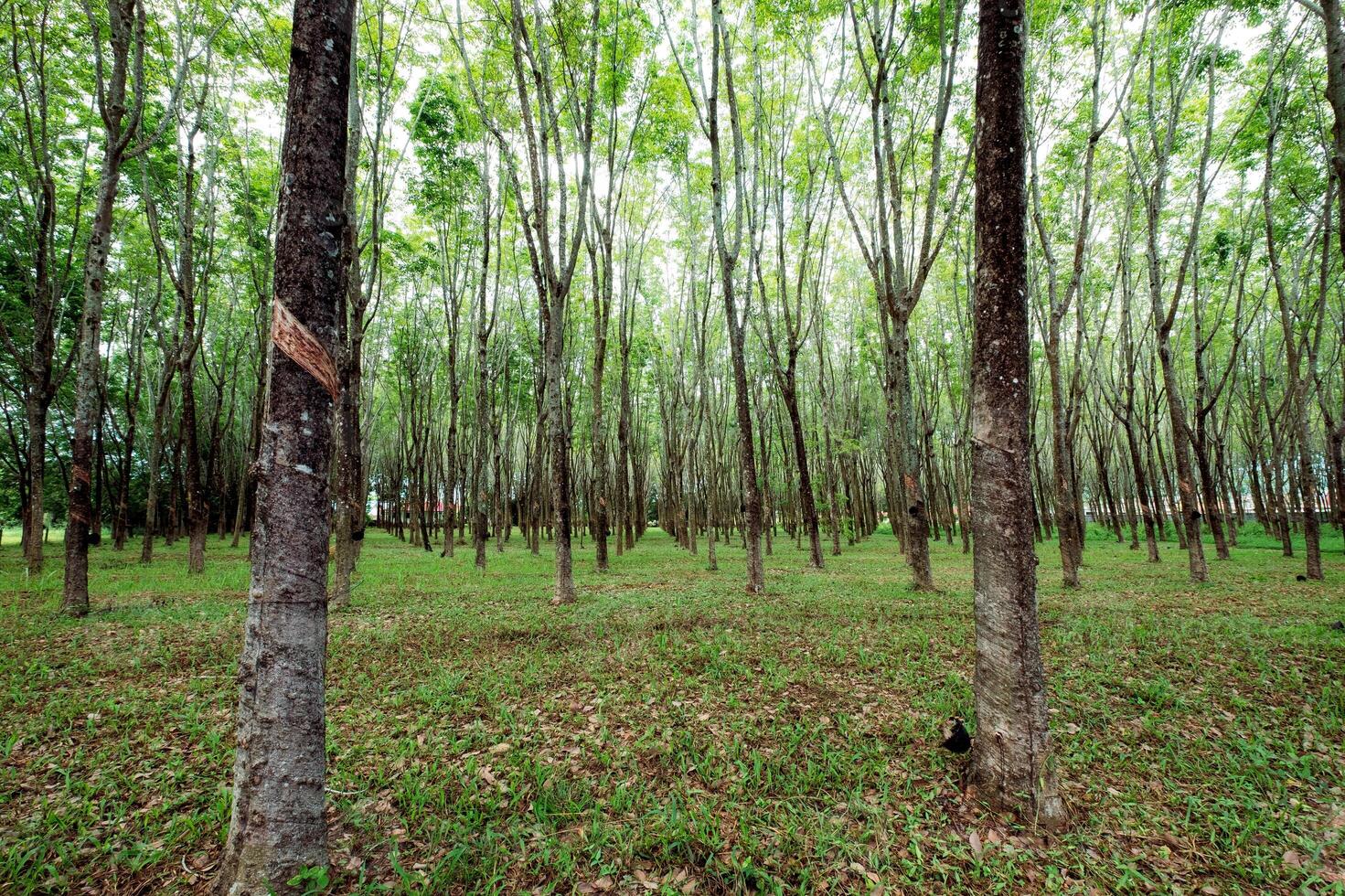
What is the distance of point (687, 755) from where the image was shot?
3.58m

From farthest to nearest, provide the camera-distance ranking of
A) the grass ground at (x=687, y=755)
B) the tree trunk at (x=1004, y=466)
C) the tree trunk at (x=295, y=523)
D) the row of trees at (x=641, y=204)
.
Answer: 1. the row of trees at (x=641, y=204)
2. the tree trunk at (x=1004, y=466)
3. the grass ground at (x=687, y=755)
4. the tree trunk at (x=295, y=523)

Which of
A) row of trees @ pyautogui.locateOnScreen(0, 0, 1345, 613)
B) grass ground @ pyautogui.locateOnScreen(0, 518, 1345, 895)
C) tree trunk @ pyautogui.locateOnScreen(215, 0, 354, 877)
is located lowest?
grass ground @ pyautogui.locateOnScreen(0, 518, 1345, 895)

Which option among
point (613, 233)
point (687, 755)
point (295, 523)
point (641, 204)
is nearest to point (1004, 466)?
point (687, 755)

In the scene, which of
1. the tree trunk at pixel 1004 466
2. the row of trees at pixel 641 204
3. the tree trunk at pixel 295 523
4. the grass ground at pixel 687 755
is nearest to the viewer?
the tree trunk at pixel 295 523

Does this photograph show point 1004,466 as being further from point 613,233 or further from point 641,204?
point 641,204

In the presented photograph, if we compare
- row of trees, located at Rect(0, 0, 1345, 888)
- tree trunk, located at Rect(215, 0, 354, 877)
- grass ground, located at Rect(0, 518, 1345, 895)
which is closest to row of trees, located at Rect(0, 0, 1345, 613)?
row of trees, located at Rect(0, 0, 1345, 888)

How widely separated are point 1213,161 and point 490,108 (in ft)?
55.2

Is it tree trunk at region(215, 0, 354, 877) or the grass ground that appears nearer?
tree trunk at region(215, 0, 354, 877)

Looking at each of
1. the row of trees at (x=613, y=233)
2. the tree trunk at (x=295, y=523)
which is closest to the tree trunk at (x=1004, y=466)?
the row of trees at (x=613, y=233)

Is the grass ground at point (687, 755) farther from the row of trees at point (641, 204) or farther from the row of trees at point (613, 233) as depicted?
the row of trees at point (641, 204)

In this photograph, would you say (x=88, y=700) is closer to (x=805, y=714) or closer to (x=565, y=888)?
(x=565, y=888)

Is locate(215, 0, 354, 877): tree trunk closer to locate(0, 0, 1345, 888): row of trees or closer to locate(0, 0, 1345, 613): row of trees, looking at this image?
locate(0, 0, 1345, 888): row of trees

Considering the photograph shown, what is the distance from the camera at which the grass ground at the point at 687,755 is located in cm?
257

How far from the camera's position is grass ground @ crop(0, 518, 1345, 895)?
257 centimetres
